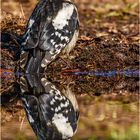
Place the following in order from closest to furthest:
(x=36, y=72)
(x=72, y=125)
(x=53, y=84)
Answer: (x=72, y=125) < (x=53, y=84) < (x=36, y=72)

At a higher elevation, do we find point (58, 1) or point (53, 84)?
point (58, 1)

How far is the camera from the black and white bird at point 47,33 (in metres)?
8.88

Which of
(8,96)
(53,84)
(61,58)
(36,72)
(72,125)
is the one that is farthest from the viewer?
(61,58)

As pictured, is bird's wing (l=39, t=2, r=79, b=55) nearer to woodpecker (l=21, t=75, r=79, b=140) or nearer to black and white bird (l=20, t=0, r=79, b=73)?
black and white bird (l=20, t=0, r=79, b=73)

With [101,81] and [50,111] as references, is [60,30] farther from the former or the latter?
[50,111]

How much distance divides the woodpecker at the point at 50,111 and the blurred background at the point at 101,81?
8 centimetres

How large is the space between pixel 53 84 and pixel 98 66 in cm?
149

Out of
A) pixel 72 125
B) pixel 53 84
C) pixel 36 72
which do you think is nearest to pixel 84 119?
pixel 72 125

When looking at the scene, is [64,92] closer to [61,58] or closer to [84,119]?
[84,119]

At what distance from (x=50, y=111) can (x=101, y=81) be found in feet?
5.35

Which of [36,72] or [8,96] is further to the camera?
[36,72]

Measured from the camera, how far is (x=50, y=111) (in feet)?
23.4

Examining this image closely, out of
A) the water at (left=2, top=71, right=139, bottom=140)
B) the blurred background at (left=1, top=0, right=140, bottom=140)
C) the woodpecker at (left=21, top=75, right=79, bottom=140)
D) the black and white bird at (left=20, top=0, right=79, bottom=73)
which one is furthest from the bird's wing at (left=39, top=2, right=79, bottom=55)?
the woodpecker at (left=21, top=75, right=79, bottom=140)

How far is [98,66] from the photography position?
9.71 m
